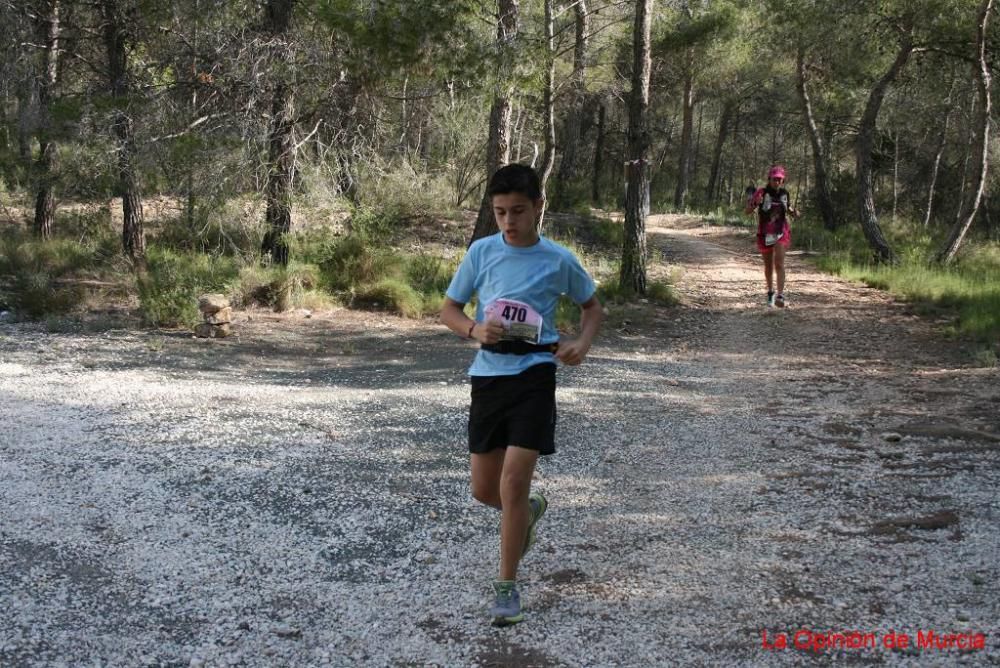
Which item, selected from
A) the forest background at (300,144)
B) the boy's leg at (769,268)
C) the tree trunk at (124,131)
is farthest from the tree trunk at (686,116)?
the tree trunk at (124,131)

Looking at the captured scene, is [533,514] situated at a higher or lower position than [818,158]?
lower

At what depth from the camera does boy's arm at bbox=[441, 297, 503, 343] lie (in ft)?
10.5

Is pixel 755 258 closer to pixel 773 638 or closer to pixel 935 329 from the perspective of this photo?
pixel 935 329

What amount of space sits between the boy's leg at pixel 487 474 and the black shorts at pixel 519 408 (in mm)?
84

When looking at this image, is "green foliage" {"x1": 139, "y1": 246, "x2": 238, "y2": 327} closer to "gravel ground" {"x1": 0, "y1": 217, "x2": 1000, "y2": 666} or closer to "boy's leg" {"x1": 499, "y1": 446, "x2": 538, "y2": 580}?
"gravel ground" {"x1": 0, "y1": 217, "x2": 1000, "y2": 666}

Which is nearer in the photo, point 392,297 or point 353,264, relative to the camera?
point 392,297

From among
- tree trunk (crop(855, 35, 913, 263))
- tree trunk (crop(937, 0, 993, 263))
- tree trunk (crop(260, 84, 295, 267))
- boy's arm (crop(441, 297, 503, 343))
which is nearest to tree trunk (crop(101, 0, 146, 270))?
tree trunk (crop(260, 84, 295, 267))

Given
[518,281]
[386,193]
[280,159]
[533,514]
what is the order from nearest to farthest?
[518,281] < [533,514] < [280,159] < [386,193]

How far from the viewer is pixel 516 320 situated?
3.25 m

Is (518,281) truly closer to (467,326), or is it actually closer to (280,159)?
(467,326)

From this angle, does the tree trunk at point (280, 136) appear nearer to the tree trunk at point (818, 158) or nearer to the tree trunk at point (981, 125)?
the tree trunk at point (981, 125)

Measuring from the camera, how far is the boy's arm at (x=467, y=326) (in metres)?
3.20

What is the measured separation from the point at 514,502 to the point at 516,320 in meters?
0.70

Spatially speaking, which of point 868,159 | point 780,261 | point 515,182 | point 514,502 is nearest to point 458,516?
point 514,502
